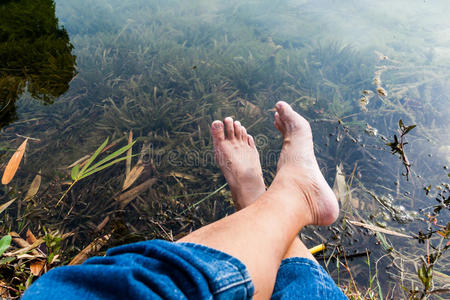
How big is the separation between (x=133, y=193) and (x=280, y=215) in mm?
803

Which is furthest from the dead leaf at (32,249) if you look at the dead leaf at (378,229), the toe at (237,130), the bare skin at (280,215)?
the dead leaf at (378,229)

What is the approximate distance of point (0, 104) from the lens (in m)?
1.56

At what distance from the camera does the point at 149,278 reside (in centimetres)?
51

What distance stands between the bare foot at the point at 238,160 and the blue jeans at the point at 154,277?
0.66m

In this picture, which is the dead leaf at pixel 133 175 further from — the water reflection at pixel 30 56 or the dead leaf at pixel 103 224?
the water reflection at pixel 30 56

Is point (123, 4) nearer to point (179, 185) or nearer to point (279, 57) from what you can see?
point (279, 57)

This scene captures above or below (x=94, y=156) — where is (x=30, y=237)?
below

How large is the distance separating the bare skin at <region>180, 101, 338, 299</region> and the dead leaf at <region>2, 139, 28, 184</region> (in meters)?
1.14

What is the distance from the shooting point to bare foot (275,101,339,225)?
3.81ft

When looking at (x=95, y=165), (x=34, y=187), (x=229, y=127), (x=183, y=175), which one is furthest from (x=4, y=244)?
(x=229, y=127)

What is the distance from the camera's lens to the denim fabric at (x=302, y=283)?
27.3 inches

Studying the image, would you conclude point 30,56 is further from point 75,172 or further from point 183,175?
point 183,175

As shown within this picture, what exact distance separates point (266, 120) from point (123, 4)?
72.9 inches

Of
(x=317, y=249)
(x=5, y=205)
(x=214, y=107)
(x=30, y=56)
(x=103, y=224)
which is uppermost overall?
(x=30, y=56)
